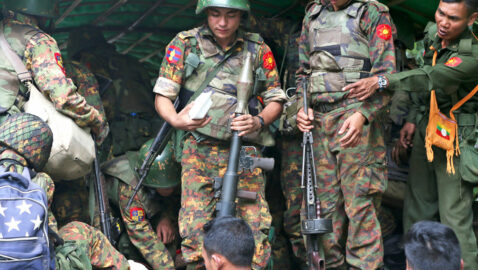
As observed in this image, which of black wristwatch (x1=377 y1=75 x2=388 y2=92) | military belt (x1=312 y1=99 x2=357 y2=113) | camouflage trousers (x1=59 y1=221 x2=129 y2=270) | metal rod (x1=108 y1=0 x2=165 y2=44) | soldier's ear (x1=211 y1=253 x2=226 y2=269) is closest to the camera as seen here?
soldier's ear (x1=211 y1=253 x2=226 y2=269)

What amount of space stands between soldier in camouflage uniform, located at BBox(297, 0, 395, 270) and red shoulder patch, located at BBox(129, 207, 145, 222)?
1.70m

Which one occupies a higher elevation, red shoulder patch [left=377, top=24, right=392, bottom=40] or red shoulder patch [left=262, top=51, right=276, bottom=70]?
red shoulder patch [left=377, top=24, right=392, bottom=40]

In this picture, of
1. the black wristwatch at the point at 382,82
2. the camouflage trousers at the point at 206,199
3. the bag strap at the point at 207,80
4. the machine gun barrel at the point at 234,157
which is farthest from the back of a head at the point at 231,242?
the black wristwatch at the point at 382,82

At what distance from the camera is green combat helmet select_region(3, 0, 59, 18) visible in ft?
Answer: 14.5

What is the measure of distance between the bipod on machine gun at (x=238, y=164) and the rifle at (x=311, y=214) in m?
0.30

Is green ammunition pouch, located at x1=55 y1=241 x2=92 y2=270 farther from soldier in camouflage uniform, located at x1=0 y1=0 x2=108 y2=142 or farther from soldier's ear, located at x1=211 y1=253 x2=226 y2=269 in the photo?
soldier in camouflage uniform, located at x1=0 y1=0 x2=108 y2=142

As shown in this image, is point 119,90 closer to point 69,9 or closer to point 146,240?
point 69,9

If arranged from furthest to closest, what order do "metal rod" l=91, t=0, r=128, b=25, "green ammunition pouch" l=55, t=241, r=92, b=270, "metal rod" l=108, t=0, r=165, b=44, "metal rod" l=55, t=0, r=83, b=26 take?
"metal rod" l=108, t=0, r=165, b=44 → "metal rod" l=91, t=0, r=128, b=25 → "metal rod" l=55, t=0, r=83, b=26 → "green ammunition pouch" l=55, t=241, r=92, b=270

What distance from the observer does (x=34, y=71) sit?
13.9 ft

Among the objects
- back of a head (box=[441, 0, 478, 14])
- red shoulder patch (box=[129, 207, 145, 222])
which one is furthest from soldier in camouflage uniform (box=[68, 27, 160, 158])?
back of a head (box=[441, 0, 478, 14])

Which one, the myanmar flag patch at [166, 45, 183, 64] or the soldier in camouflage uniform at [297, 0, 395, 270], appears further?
the myanmar flag patch at [166, 45, 183, 64]

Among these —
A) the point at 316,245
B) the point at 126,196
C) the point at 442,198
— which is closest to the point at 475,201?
the point at 442,198

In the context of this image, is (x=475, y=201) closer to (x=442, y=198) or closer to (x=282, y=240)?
(x=442, y=198)

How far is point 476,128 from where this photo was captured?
14.3ft
